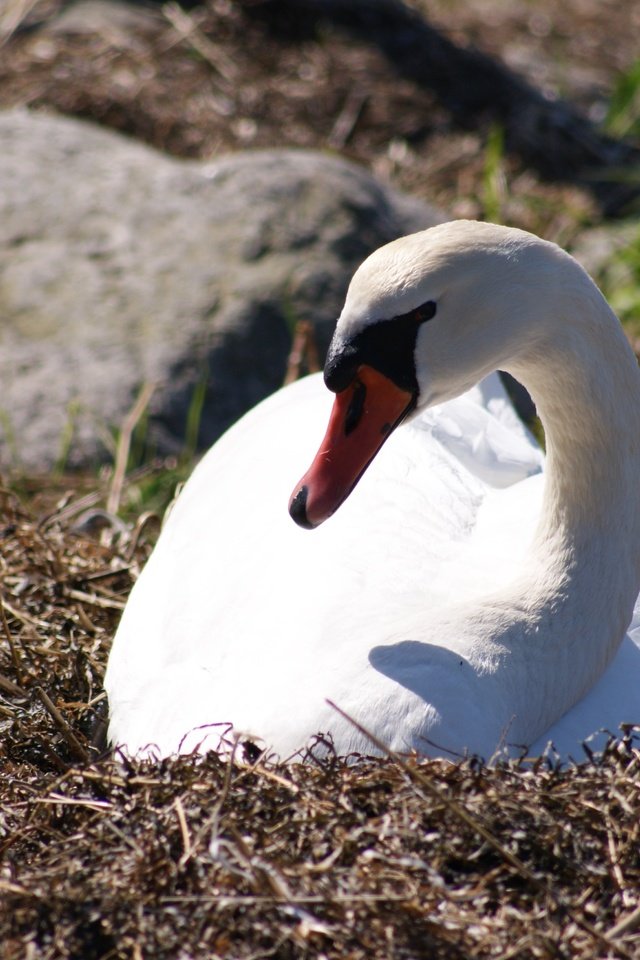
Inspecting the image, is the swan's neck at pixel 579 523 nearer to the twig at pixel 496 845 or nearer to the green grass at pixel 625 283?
the twig at pixel 496 845

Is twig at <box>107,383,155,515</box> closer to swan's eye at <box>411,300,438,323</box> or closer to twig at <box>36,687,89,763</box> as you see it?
twig at <box>36,687,89,763</box>

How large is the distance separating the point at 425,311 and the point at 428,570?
713 millimetres

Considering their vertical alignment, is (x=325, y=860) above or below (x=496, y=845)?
below

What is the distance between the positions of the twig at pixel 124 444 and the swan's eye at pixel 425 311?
211 cm

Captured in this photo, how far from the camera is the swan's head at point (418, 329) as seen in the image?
8.09 feet

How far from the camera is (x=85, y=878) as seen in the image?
7.61ft

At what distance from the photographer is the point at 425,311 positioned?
8.18 feet

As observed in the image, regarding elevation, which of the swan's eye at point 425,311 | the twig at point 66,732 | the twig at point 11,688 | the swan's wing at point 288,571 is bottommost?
the twig at point 11,688

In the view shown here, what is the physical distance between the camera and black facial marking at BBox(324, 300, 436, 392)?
248 cm

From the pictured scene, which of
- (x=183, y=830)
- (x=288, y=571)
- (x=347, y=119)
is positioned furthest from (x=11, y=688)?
(x=347, y=119)

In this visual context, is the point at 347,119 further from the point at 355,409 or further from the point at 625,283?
the point at 355,409

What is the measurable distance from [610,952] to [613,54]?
7.56 metres

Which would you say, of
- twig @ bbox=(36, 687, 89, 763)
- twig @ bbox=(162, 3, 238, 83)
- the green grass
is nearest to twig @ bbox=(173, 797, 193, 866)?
twig @ bbox=(36, 687, 89, 763)

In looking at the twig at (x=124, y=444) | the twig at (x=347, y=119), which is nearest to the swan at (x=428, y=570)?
the twig at (x=124, y=444)
